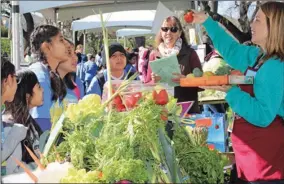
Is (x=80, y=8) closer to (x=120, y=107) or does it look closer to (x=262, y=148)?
(x=120, y=107)

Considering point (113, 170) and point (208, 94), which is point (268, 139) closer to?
point (113, 170)

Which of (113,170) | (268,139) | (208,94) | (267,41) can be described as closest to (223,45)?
(267,41)

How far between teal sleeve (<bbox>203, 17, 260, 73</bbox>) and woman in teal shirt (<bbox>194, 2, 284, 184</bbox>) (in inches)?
3.9

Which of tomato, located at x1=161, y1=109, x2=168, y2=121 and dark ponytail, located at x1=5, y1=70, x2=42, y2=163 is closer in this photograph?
tomato, located at x1=161, y1=109, x2=168, y2=121

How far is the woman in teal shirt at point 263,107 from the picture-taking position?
2.12 m

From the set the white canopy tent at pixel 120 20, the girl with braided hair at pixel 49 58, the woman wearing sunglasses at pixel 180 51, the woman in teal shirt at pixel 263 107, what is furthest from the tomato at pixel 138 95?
the white canopy tent at pixel 120 20

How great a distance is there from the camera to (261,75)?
2.14 m

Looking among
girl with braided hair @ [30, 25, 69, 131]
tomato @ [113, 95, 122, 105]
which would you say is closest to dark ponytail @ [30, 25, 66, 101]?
girl with braided hair @ [30, 25, 69, 131]

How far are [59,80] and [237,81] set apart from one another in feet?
4.48

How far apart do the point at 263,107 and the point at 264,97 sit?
0.15 feet

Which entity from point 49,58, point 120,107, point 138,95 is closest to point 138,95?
point 138,95

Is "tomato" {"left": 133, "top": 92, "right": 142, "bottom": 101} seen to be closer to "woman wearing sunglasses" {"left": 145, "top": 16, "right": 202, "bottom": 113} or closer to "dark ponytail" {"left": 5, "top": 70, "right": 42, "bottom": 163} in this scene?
"dark ponytail" {"left": 5, "top": 70, "right": 42, "bottom": 163}

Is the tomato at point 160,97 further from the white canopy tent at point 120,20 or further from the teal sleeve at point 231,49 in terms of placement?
the white canopy tent at point 120,20

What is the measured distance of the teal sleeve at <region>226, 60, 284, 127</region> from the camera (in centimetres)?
211
